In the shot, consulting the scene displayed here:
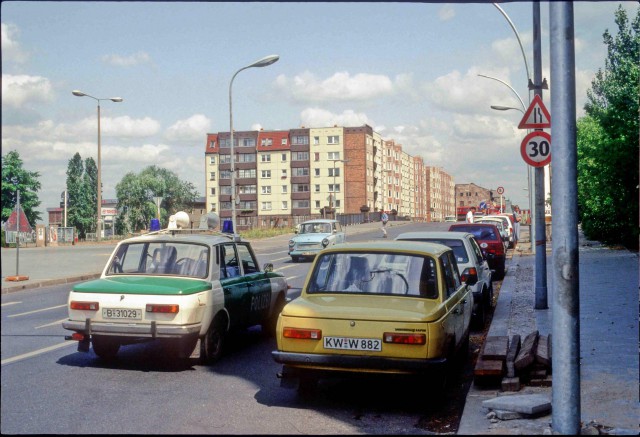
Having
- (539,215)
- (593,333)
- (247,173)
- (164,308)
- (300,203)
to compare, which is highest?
(247,173)

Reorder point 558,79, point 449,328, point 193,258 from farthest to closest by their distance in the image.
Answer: point 193,258 → point 449,328 → point 558,79

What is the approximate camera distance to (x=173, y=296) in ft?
24.8

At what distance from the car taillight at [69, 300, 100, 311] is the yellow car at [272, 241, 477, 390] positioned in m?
2.41

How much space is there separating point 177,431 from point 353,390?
2.21 meters

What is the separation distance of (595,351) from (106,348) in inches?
232

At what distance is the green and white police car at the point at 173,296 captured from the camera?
7570mm

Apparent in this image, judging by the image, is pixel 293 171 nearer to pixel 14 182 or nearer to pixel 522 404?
pixel 522 404

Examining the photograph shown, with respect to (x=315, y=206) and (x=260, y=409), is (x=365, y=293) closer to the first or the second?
(x=260, y=409)

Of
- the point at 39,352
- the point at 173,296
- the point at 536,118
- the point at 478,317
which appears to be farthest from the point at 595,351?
the point at 39,352

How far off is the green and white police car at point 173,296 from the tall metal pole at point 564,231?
13.6 feet

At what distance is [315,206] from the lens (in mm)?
123312

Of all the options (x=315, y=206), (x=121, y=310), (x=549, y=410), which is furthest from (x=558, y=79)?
(x=315, y=206)

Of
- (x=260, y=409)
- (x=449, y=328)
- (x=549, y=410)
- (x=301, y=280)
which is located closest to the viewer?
(x=549, y=410)

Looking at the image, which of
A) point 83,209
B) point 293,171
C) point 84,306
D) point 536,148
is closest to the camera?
point 84,306
